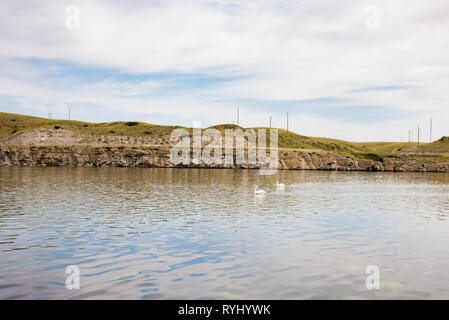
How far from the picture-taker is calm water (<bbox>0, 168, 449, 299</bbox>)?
12.9m

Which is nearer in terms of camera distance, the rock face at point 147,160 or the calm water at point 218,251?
the calm water at point 218,251

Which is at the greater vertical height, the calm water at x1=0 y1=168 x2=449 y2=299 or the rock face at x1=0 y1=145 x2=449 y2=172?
the rock face at x1=0 y1=145 x2=449 y2=172

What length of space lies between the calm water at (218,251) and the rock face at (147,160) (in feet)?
311

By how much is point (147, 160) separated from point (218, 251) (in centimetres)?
11275

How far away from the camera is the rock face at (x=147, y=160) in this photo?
12662cm

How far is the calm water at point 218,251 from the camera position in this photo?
42.4 feet

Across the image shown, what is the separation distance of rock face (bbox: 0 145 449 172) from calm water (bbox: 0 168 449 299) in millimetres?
94908

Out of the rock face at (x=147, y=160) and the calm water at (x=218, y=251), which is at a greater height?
the rock face at (x=147, y=160)

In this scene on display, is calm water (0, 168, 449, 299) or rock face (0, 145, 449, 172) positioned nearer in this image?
calm water (0, 168, 449, 299)

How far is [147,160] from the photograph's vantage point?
418 feet
